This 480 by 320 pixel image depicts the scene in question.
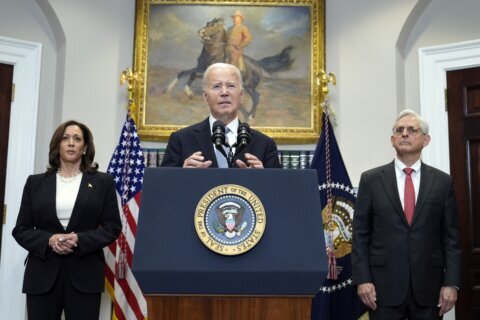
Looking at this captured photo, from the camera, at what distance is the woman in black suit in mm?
3428

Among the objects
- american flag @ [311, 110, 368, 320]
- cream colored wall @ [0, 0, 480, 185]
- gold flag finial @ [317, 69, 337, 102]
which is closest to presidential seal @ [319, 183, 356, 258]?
american flag @ [311, 110, 368, 320]

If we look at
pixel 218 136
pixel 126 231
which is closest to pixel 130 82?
pixel 126 231

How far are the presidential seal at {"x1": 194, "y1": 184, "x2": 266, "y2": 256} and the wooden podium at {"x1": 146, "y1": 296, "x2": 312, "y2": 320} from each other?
→ 0.15m

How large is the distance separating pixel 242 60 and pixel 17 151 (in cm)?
213

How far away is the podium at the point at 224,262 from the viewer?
1721 mm

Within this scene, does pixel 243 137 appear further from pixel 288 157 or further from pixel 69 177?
pixel 288 157

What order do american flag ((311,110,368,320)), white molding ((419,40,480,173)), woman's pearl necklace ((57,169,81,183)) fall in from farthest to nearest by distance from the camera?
white molding ((419,40,480,173)), american flag ((311,110,368,320)), woman's pearl necklace ((57,169,81,183))

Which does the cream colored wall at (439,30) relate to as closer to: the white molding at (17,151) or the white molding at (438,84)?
the white molding at (438,84)

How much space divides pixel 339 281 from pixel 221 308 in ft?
9.97

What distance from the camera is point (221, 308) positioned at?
67.8 inches

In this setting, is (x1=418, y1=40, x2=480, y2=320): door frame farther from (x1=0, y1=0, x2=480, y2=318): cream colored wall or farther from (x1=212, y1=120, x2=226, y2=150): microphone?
(x1=212, y1=120, x2=226, y2=150): microphone

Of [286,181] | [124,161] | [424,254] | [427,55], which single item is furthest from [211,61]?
[286,181]

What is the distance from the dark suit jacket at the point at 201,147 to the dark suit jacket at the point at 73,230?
124 centimetres

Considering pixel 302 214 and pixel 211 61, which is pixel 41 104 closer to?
pixel 211 61
